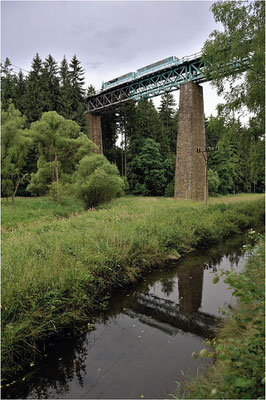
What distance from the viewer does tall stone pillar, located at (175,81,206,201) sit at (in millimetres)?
20031

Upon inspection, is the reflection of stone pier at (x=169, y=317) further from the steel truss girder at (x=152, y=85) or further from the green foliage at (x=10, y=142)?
the steel truss girder at (x=152, y=85)

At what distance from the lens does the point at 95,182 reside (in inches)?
656

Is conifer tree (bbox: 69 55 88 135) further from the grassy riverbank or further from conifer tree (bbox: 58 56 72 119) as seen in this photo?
the grassy riverbank

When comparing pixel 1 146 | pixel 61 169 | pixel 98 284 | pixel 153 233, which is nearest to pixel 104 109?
pixel 61 169

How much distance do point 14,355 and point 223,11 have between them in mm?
13176

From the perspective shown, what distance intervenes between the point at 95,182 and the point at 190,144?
8341mm

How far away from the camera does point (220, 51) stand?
11.1 m

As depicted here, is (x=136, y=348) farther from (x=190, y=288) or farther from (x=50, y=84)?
(x=50, y=84)

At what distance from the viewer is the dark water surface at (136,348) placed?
3064 mm

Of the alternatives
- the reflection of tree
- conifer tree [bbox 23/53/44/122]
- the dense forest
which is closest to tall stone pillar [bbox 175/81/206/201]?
the dense forest

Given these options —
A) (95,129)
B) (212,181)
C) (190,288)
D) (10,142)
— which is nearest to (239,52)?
(190,288)

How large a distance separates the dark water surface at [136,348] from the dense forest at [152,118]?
7253mm

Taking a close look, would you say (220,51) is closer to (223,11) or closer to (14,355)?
(223,11)

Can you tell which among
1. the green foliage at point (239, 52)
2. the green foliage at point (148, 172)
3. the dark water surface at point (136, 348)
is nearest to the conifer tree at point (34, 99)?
the green foliage at point (148, 172)
